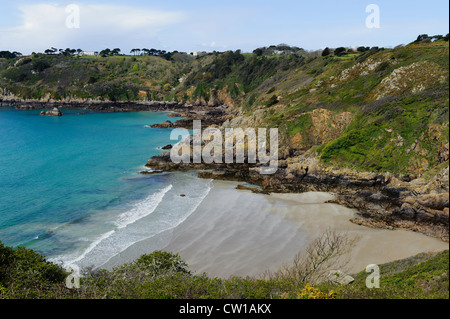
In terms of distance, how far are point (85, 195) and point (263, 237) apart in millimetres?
21868

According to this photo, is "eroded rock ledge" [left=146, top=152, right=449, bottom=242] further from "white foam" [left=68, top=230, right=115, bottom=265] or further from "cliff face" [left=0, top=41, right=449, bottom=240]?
"white foam" [left=68, top=230, right=115, bottom=265]

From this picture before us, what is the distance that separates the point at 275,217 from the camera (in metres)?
30.2

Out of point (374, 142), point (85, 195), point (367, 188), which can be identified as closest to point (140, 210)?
point (85, 195)

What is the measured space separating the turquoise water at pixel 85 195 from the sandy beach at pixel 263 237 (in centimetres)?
221

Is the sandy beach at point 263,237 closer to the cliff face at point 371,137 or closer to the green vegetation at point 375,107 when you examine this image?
the cliff face at point 371,137

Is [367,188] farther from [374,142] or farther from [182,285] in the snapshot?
[182,285]

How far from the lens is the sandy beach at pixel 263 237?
73.8 feet

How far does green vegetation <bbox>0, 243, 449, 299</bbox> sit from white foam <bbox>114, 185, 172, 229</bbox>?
477 inches

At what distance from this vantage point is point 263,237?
26.4 m

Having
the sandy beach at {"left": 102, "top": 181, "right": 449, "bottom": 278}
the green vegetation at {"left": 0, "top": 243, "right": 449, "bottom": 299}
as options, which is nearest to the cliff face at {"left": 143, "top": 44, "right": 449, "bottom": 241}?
the sandy beach at {"left": 102, "top": 181, "right": 449, "bottom": 278}

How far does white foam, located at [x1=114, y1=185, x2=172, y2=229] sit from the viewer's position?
29739 millimetres
